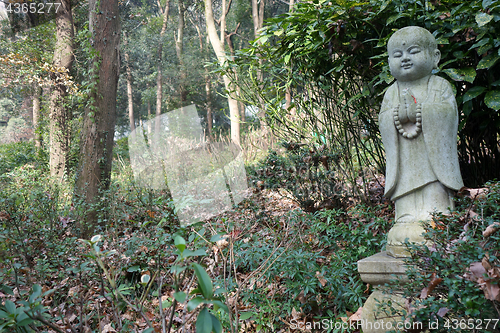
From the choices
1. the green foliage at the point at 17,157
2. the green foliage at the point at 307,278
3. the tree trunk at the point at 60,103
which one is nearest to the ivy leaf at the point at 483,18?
the green foliage at the point at 307,278

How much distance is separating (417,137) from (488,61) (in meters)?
0.82

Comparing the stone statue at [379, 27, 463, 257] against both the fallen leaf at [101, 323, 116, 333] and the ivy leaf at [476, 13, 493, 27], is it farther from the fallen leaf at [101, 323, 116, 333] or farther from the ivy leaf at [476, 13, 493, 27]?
the fallen leaf at [101, 323, 116, 333]

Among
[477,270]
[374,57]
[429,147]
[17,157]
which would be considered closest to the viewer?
[477,270]

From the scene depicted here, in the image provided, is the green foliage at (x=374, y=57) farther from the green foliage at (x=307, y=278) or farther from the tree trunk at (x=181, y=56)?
the tree trunk at (x=181, y=56)

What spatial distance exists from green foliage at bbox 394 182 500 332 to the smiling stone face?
0.95 meters

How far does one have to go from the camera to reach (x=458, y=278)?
1.50 meters

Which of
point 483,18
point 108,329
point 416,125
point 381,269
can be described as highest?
point 483,18

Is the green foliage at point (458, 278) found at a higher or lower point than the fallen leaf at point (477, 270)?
lower

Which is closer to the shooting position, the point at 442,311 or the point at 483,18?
the point at 442,311

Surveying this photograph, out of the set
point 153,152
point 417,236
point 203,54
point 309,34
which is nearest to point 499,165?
point 417,236

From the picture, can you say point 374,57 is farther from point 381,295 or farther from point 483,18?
point 381,295

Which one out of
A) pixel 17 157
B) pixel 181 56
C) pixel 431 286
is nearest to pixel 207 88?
pixel 181 56

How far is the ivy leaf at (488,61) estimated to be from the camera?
7.98ft

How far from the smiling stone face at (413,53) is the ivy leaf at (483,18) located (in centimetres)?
35
